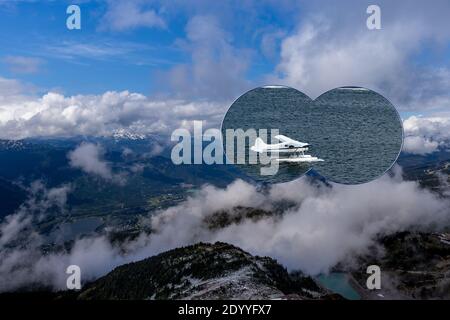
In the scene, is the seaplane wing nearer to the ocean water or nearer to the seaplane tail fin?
the ocean water

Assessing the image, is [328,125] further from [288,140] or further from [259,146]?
[259,146]

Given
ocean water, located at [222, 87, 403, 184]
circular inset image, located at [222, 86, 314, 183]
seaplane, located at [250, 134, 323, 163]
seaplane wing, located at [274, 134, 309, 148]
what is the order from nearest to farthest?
circular inset image, located at [222, 86, 314, 183], ocean water, located at [222, 87, 403, 184], seaplane, located at [250, 134, 323, 163], seaplane wing, located at [274, 134, 309, 148]

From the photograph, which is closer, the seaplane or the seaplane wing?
the seaplane

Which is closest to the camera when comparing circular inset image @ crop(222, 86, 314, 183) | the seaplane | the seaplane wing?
circular inset image @ crop(222, 86, 314, 183)

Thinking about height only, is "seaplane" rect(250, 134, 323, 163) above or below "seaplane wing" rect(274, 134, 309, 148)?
below

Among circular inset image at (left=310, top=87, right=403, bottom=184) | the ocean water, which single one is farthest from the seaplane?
circular inset image at (left=310, top=87, right=403, bottom=184)

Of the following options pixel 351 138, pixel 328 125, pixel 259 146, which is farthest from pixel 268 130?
pixel 351 138

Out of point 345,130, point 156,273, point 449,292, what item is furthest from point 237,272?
point 345,130

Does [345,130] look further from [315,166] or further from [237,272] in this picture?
[237,272]
